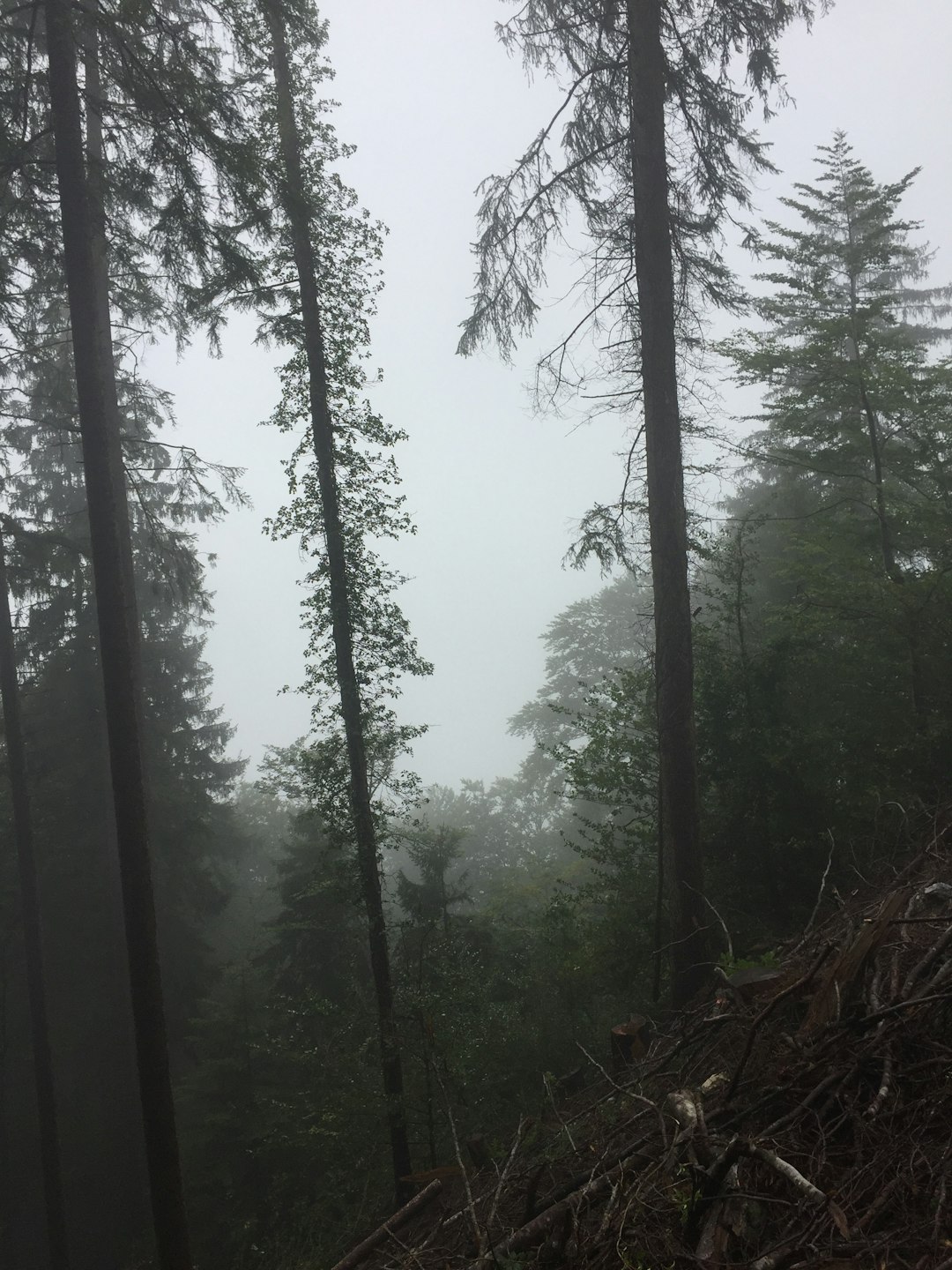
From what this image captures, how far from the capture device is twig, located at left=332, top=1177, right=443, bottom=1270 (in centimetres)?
577

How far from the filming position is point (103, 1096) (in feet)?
55.7

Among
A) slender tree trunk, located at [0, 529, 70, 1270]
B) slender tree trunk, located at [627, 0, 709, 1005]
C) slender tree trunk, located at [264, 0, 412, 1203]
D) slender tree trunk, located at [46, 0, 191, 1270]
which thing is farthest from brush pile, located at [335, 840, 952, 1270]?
slender tree trunk, located at [0, 529, 70, 1270]

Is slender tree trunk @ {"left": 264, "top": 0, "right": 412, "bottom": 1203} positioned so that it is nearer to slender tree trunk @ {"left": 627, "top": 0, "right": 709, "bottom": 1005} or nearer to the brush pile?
slender tree trunk @ {"left": 627, "top": 0, "right": 709, "bottom": 1005}

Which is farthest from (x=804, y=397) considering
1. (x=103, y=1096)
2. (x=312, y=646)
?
(x=103, y=1096)

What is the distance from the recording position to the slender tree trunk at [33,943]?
12.0m

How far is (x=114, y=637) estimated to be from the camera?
710cm

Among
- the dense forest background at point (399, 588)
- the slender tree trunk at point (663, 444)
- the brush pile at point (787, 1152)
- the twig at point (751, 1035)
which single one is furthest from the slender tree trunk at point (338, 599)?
the twig at point (751, 1035)

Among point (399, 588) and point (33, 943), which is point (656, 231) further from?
point (33, 943)

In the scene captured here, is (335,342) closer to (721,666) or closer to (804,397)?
(721,666)

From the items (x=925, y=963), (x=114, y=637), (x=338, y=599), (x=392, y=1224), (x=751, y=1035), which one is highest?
(x=338, y=599)

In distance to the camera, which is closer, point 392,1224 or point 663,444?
point 392,1224

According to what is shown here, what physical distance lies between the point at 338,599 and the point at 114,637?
268cm

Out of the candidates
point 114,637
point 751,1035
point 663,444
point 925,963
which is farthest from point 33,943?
point 925,963

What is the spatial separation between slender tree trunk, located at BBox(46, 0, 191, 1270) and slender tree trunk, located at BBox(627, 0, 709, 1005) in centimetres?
481
